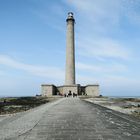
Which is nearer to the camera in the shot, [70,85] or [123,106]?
[123,106]

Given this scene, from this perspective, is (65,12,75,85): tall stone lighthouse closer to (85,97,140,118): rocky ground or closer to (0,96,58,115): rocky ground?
(0,96,58,115): rocky ground

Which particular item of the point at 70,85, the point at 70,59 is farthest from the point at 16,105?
the point at 70,59

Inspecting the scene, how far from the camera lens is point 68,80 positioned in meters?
84.1

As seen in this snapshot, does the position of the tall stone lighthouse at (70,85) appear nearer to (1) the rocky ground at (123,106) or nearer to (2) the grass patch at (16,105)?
(2) the grass patch at (16,105)

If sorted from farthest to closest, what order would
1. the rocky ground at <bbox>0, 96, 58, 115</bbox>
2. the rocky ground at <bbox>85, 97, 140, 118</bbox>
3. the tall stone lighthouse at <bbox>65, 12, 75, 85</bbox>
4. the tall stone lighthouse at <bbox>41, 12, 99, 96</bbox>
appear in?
1. the tall stone lighthouse at <bbox>65, 12, 75, 85</bbox>
2. the tall stone lighthouse at <bbox>41, 12, 99, 96</bbox>
3. the rocky ground at <bbox>0, 96, 58, 115</bbox>
4. the rocky ground at <bbox>85, 97, 140, 118</bbox>

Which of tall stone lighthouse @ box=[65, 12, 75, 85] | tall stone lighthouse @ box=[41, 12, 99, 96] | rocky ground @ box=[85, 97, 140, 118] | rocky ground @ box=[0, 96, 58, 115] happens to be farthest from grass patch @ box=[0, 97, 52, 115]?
tall stone lighthouse @ box=[65, 12, 75, 85]

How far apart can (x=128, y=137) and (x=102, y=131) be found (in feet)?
4.60

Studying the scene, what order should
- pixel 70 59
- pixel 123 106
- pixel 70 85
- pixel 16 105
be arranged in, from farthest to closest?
1. pixel 70 59
2. pixel 70 85
3. pixel 16 105
4. pixel 123 106

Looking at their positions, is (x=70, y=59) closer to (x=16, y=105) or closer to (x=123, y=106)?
(x=16, y=105)

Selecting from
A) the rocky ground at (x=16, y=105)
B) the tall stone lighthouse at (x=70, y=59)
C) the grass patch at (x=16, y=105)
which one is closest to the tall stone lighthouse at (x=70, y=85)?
the tall stone lighthouse at (x=70, y=59)

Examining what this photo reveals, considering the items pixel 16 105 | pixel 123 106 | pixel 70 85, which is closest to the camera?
pixel 123 106

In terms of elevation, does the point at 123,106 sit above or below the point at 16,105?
below

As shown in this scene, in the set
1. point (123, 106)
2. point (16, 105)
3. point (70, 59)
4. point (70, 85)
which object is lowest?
point (123, 106)

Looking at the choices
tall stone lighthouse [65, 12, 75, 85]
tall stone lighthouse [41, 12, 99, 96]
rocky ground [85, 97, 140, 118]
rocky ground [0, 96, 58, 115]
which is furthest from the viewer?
tall stone lighthouse [65, 12, 75, 85]
